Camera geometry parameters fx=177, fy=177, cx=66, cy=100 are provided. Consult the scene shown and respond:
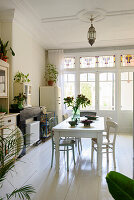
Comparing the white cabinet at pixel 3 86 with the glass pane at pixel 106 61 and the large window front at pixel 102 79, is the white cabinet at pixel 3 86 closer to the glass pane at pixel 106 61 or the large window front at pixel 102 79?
the large window front at pixel 102 79

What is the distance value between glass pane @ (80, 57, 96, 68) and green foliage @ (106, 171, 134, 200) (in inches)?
251

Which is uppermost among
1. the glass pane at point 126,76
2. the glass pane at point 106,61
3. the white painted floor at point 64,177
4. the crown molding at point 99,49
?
the crown molding at point 99,49

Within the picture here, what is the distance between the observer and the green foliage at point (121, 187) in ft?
2.46

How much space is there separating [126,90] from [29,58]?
12.2 feet

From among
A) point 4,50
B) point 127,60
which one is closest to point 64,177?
point 4,50

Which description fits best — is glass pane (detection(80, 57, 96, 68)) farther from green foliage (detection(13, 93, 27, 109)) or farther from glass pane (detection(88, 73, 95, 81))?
green foliage (detection(13, 93, 27, 109))

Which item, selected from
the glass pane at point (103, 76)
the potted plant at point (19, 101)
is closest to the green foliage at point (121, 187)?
the potted plant at point (19, 101)

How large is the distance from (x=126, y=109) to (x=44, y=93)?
3.10 meters

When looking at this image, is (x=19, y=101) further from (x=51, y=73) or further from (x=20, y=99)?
(x=51, y=73)

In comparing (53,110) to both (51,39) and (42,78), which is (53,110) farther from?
(51,39)

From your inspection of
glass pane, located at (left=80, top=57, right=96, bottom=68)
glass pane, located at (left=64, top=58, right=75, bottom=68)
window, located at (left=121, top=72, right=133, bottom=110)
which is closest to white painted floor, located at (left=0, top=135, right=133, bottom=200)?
window, located at (left=121, top=72, right=133, bottom=110)

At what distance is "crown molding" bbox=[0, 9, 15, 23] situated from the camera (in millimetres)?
3957

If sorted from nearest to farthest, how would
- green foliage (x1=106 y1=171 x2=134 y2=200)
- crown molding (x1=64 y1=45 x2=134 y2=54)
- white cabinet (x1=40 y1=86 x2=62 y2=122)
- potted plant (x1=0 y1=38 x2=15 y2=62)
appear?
green foliage (x1=106 y1=171 x2=134 y2=200) → potted plant (x1=0 y1=38 x2=15 y2=62) → white cabinet (x1=40 y1=86 x2=62 y2=122) → crown molding (x1=64 y1=45 x2=134 y2=54)

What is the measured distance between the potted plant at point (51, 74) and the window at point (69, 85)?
53cm
